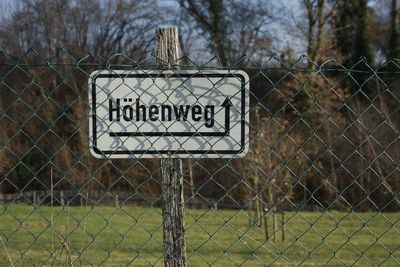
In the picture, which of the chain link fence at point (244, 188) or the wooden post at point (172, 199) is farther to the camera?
the chain link fence at point (244, 188)

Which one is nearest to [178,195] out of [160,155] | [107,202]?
[160,155]

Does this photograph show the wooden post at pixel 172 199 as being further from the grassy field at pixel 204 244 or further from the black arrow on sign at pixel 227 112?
the grassy field at pixel 204 244

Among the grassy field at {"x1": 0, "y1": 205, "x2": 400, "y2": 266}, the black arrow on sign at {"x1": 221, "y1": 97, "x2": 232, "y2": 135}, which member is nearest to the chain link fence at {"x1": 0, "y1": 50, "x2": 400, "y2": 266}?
the grassy field at {"x1": 0, "y1": 205, "x2": 400, "y2": 266}

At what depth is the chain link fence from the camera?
3.33 metres

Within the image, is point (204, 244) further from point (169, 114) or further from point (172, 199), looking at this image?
point (169, 114)

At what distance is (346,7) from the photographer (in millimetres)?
26312

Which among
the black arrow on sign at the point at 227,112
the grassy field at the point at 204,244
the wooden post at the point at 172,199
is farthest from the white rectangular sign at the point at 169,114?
the grassy field at the point at 204,244

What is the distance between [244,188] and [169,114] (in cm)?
1234

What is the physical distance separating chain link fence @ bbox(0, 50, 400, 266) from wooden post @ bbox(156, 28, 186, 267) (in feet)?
0.61

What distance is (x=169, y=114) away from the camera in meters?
2.47

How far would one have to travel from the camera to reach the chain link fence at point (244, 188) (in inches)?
131

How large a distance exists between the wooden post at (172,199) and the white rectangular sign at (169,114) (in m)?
0.13

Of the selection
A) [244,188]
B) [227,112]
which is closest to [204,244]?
[227,112]

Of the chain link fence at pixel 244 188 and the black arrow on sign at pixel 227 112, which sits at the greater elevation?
the black arrow on sign at pixel 227 112
